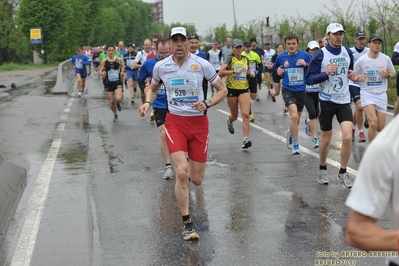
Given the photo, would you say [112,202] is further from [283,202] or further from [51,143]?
[51,143]

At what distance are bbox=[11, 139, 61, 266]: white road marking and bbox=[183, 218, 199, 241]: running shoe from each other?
135cm

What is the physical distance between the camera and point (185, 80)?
6699 millimetres

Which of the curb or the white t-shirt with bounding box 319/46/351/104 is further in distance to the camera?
the white t-shirt with bounding box 319/46/351/104

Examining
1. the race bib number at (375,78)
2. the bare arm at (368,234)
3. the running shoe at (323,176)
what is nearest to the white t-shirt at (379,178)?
the bare arm at (368,234)

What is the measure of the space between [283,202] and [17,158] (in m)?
5.06

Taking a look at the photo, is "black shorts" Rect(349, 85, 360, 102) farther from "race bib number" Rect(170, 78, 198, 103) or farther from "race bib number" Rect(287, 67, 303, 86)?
"race bib number" Rect(170, 78, 198, 103)

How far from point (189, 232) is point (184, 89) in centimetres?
139

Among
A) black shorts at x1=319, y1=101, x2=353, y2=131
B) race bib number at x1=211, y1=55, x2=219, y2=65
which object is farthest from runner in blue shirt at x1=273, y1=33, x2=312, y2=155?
race bib number at x1=211, y1=55, x2=219, y2=65

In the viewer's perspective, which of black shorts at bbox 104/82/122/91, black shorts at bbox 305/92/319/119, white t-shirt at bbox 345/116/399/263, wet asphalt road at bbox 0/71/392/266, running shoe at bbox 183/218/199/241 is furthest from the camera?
black shorts at bbox 104/82/122/91

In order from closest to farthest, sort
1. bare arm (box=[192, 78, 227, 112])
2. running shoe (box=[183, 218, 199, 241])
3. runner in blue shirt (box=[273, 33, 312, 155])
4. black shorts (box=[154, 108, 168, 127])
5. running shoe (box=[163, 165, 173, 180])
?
1. running shoe (box=[183, 218, 199, 241])
2. bare arm (box=[192, 78, 227, 112])
3. running shoe (box=[163, 165, 173, 180])
4. black shorts (box=[154, 108, 168, 127])
5. runner in blue shirt (box=[273, 33, 312, 155])

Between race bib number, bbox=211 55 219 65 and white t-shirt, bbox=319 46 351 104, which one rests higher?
white t-shirt, bbox=319 46 351 104

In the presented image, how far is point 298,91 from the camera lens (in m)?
11.1

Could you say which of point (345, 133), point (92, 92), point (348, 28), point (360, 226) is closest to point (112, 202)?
point (345, 133)

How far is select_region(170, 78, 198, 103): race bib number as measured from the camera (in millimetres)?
6711
